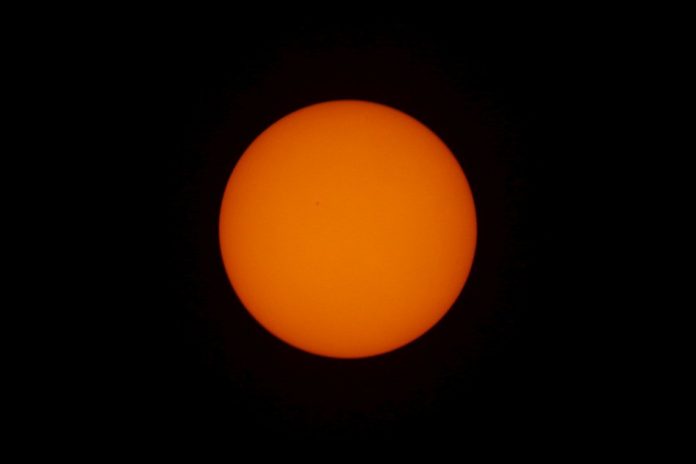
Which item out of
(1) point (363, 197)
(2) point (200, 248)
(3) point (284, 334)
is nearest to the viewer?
(1) point (363, 197)

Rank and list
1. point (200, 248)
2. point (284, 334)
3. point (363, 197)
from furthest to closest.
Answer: point (200, 248)
point (284, 334)
point (363, 197)

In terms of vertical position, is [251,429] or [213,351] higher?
[213,351]

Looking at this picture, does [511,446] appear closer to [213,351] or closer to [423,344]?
[423,344]

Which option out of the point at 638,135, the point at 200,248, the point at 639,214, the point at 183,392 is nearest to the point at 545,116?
the point at 638,135

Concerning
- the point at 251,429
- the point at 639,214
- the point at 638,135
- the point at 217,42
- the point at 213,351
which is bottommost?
the point at 251,429

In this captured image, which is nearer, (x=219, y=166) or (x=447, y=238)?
(x=447, y=238)

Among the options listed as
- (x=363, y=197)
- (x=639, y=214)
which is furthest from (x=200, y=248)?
(x=639, y=214)
